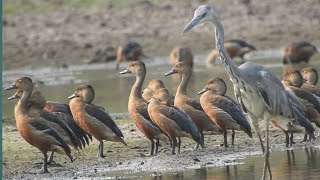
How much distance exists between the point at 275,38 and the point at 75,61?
20.6ft

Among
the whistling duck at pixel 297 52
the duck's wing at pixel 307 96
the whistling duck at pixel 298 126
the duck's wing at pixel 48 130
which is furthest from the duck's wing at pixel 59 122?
the whistling duck at pixel 297 52

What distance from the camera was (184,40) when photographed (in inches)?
1294

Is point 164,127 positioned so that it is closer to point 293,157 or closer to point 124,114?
point 293,157

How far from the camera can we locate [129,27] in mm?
33938

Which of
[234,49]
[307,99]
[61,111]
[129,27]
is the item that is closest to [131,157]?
[61,111]

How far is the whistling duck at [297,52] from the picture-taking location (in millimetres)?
28562

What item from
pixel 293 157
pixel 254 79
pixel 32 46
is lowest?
pixel 293 157

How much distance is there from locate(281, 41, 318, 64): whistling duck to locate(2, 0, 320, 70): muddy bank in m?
3.27

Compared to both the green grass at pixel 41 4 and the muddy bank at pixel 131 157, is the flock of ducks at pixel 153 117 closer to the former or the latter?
the muddy bank at pixel 131 157

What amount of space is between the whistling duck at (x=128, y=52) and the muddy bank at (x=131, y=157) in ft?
37.1

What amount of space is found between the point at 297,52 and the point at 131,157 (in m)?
13.3

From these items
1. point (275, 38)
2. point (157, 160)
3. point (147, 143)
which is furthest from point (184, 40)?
point (157, 160)

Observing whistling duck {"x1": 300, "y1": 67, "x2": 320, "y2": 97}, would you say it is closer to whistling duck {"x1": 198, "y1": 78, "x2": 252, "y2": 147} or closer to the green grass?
whistling duck {"x1": 198, "y1": 78, "x2": 252, "y2": 147}

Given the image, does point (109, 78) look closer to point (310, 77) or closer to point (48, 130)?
point (310, 77)
